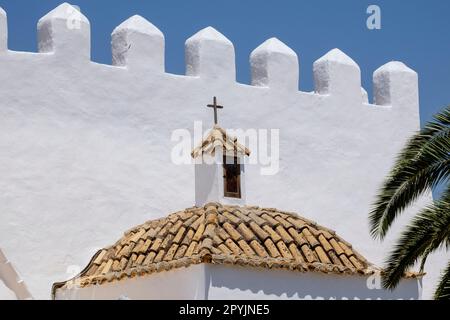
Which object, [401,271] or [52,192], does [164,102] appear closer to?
[52,192]

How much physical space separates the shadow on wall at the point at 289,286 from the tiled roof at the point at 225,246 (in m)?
0.11

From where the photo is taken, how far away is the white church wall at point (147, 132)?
16.5 metres

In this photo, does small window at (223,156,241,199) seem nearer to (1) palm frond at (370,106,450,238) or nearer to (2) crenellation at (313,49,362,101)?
(2) crenellation at (313,49,362,101)

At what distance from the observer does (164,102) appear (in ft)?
58.4

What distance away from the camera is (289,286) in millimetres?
15133

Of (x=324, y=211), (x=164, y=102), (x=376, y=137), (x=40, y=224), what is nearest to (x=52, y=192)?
(x=40, y=224)

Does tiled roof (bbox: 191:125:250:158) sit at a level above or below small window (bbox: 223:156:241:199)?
above

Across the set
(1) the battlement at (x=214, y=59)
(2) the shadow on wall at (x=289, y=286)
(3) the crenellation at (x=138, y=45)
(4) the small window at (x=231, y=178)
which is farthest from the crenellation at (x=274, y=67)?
(2) the shadow on wall at (x=289, y=286)

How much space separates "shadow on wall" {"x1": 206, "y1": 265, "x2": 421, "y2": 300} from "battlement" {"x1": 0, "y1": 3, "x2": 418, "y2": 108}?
4026 millimetres

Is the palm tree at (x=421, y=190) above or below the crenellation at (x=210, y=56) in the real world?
below

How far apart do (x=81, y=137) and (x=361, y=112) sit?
4.88 m

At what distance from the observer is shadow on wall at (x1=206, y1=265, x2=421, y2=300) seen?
14.6 meters

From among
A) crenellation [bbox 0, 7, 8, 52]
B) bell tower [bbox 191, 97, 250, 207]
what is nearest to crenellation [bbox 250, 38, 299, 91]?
bell tower [bbox 191, 97, 250, 207]

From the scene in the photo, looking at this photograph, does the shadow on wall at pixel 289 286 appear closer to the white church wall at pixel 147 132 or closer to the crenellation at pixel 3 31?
the white church wall at pixel 147 132
